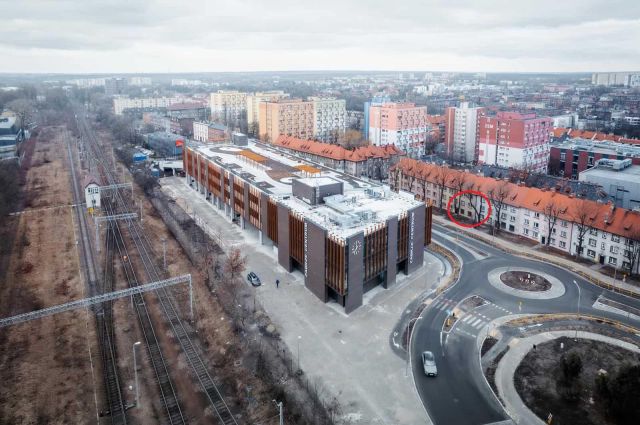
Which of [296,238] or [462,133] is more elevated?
[462,133]

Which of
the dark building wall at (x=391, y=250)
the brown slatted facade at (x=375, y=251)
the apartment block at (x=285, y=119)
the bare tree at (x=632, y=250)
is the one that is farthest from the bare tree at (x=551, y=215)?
the apartment block at (x=285, y=119)

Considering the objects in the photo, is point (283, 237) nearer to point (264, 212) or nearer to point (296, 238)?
point (296, 238)

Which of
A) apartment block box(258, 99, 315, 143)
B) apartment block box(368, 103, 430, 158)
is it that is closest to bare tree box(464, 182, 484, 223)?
apartment block box(368, 103, 430, 158)

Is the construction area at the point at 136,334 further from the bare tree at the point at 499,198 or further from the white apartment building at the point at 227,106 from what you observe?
the white apartment building at the point at 227,106

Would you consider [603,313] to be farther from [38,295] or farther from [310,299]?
[38,295]

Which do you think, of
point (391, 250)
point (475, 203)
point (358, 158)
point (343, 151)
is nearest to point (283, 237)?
point (391, 250)

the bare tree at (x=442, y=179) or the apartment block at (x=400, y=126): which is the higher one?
the apartment block at (x=400, y=126)
